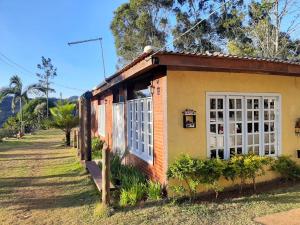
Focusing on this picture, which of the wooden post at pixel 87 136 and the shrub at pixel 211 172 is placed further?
the wooden post at pixel 87 136

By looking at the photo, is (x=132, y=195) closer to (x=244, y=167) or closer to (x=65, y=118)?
(x=244, y=167)

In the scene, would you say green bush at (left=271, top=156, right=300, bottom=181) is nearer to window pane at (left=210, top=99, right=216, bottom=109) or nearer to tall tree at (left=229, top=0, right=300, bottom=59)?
window pane at (left=210, top=99, right=216, bottom=109)

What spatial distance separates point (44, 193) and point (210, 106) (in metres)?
4.91

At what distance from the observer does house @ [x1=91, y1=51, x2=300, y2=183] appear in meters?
7.20

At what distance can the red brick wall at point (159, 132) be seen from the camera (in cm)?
730

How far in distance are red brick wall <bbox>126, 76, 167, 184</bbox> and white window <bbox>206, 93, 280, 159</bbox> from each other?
1116 mm

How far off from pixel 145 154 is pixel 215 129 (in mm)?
2227

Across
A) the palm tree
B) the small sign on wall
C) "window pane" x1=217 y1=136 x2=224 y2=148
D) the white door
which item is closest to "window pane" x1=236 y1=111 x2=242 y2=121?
"window pane" x1=217 y1=136 x2=224 y2=148

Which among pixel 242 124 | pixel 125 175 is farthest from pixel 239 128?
pixel 125 175

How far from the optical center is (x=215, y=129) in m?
7.82

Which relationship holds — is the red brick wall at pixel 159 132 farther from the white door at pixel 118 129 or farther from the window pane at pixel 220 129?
the white door at pixel 118 129

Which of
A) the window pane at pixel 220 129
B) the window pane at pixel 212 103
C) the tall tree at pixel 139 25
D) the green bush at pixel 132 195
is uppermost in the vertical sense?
the tall tree at pixel 139 25

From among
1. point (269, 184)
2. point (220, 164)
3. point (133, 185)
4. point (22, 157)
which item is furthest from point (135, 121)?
point (22, 157)

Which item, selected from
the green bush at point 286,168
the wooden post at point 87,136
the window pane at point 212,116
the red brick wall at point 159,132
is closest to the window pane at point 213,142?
the window pane at point 212,116
